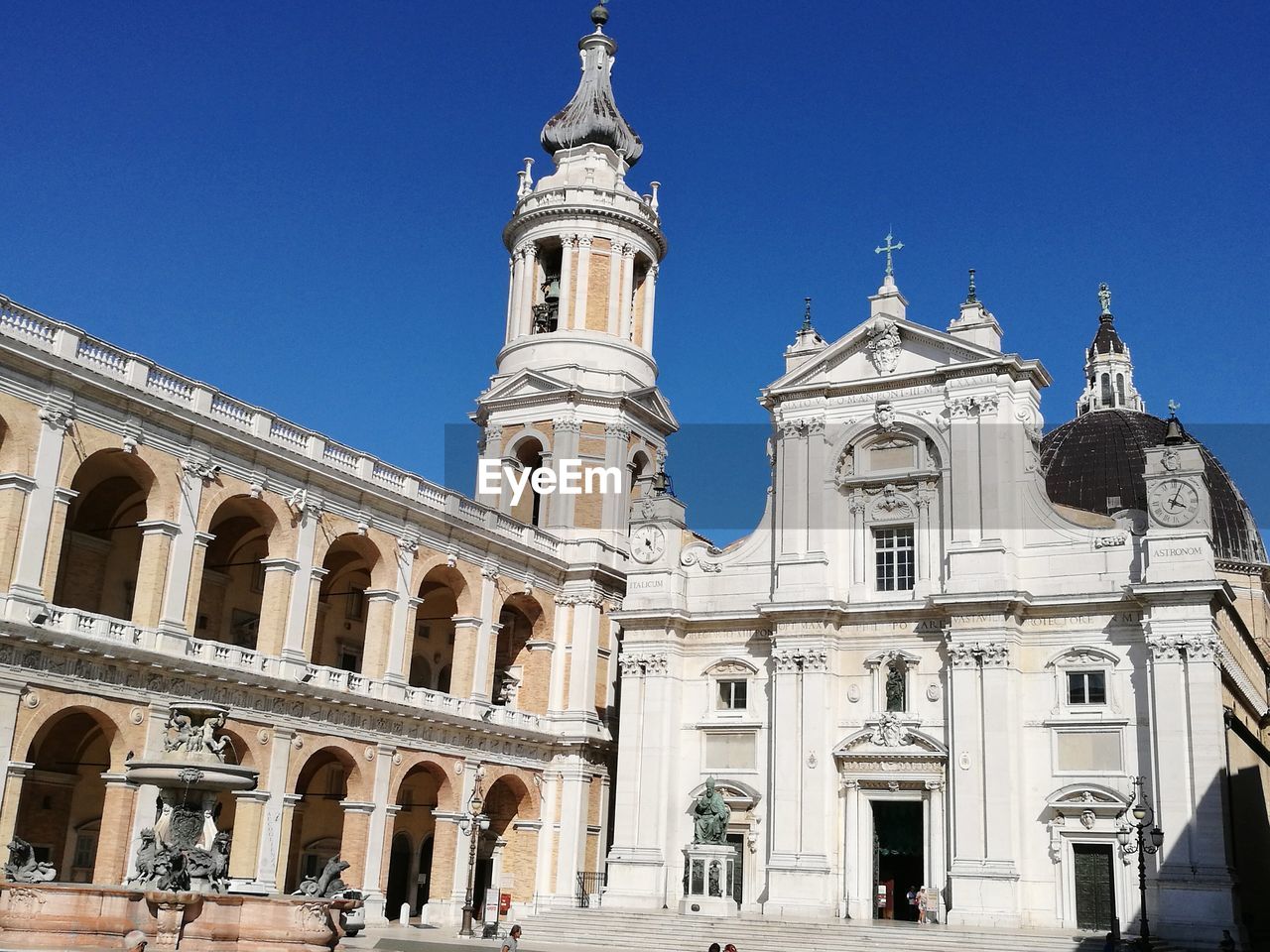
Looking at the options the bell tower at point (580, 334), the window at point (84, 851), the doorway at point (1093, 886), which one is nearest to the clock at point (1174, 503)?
the doorway at point (1093, 886)

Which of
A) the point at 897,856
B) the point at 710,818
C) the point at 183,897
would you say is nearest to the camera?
the point at 183,897

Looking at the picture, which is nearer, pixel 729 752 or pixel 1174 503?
pixel 1174 503

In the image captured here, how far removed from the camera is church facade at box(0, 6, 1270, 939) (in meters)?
33.6

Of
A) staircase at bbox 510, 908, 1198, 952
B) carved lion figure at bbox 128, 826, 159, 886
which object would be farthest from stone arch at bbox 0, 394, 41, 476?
staircase at bbox 510, 908, 1198, 952

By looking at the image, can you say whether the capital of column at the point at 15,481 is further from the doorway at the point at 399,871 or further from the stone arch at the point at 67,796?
the doorway at the point at 399,871

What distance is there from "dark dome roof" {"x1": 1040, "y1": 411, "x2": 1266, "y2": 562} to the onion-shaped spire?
25.0 meters

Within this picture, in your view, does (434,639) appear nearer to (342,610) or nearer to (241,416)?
(342,610)

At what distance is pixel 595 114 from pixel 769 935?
33491 millimetres

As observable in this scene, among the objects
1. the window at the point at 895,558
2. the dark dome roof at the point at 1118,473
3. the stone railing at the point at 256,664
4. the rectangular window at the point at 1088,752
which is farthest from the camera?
the dark dome roof at the point at 1118,473

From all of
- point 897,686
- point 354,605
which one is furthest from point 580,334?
point 897,686

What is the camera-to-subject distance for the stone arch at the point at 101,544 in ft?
118

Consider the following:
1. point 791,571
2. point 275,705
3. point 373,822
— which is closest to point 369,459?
point 275,705

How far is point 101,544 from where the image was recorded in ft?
122

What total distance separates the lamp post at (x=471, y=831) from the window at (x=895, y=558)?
14345mm
